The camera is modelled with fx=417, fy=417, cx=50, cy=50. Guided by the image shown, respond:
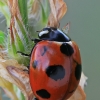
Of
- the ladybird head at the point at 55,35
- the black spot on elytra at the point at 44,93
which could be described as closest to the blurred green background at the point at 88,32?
the ladybird head at the point at 55,35

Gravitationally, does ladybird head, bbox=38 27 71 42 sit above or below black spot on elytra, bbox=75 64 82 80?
above

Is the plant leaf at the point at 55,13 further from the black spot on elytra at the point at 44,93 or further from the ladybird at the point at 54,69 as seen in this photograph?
the black spot on elytra at the point at 44,93

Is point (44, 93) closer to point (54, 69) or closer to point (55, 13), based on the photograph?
point (54, 69)

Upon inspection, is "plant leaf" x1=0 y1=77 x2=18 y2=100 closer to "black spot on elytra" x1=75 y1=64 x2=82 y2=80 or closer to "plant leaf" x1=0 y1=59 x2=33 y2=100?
"plant leaf" x1=0 y1=59 x2=33 y2=100

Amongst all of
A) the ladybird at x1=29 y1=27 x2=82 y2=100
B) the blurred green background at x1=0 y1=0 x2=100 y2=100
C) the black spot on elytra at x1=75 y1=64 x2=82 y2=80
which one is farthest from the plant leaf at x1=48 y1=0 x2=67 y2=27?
the blurred green background at x1=0 y1=0 x2=100 y2=100

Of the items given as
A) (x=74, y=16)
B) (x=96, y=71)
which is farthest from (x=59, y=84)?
(x=74, y=16)

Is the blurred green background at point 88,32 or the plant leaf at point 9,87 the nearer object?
the plant leaf at point 9,87

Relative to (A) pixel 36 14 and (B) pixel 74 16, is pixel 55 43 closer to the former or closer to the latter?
(A) pixel 36 14

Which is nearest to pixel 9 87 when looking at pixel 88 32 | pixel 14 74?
pixel 14 74
